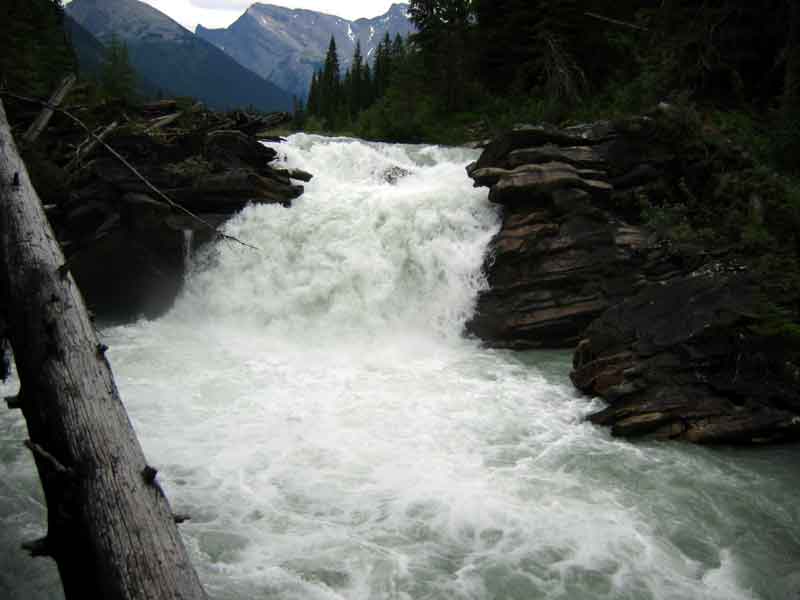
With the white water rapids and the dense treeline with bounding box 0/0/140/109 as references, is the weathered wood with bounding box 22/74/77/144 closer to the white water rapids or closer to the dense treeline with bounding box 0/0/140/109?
Answer: the white water rapids

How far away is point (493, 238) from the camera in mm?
13195

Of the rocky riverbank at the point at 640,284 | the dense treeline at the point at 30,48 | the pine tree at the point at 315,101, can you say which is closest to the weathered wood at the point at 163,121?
the dense treeline at the point at 30,48

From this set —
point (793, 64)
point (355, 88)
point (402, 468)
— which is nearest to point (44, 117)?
point (402, 468)

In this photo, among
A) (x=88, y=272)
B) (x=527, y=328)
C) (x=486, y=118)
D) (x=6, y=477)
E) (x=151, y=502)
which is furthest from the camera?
(x=486, y=118)

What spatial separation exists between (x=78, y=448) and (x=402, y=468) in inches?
174

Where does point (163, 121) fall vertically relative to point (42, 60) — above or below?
below

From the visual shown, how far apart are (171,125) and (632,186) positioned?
12.0m

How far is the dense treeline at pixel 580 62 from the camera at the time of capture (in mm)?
16312

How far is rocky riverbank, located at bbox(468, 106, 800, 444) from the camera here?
795 centimetres

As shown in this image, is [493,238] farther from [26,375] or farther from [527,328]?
[26,375]

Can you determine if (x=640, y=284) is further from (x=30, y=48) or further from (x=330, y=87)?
(x=330, y=87)

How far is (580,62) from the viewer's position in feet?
82.5

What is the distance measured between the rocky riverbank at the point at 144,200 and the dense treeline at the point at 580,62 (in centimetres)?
1146

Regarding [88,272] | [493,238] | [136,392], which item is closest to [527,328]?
[493,238]
